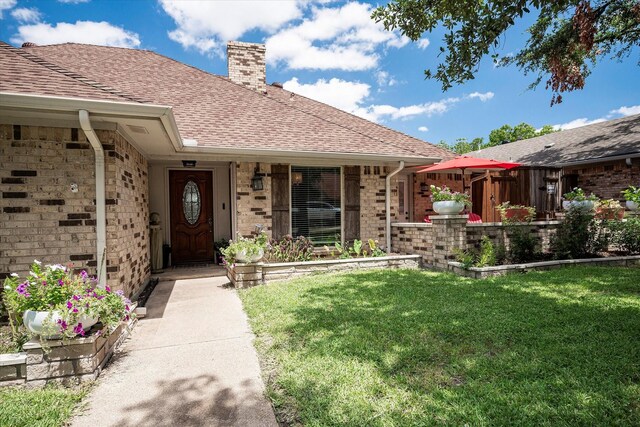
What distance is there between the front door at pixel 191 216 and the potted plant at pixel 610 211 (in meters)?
9.35

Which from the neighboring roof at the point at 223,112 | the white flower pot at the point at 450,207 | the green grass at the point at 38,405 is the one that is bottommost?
the green grass at the point at 38,405

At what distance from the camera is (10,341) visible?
3.45 m

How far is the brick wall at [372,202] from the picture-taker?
813 cm

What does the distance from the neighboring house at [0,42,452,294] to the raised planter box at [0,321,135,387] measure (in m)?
1.79

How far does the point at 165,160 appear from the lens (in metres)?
7.56

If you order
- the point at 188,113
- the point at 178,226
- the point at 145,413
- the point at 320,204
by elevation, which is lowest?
A: the point at 145,413

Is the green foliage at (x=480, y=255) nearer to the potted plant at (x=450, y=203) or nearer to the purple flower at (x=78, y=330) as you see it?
the potted plant at (x=450, y=203)

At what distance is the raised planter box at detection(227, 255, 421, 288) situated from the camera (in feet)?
19.4

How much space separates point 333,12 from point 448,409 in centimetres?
783

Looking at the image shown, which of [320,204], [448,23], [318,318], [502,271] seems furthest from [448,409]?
[320,204]

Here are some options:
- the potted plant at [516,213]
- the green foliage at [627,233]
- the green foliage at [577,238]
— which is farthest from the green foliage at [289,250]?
the green foliage at [627,233]

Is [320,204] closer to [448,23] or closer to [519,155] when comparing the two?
[448,23]

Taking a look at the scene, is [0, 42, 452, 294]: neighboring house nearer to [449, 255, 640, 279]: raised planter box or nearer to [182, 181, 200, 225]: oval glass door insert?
[182, 181, 200, 225]: oval glass door insert

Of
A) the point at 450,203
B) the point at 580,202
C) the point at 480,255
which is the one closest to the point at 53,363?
the point at 450,203
